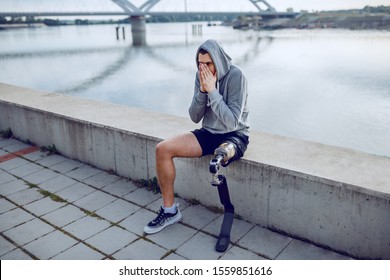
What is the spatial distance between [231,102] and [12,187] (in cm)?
243

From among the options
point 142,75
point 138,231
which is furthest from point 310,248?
point 142,75

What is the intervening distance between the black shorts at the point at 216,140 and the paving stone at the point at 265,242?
59 centimetres

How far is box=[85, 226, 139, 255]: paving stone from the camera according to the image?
2.55 meters

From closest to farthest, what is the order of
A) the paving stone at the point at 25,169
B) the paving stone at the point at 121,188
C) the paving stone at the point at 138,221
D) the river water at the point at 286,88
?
1. the paving stone at the point at 138,221
2. the paving stone at the point at 121,188
3. the paving stone at the point at 25,169
4. the river water at the point at 286,88

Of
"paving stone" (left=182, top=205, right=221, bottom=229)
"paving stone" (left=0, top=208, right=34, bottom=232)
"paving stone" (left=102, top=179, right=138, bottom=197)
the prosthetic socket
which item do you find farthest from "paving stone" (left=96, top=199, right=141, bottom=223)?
the prosthetic socket

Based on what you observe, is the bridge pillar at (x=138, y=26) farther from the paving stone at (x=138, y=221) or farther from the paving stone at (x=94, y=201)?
the paving stone at (x=138, y=221)

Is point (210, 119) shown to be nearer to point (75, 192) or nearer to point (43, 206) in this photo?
point (75, 192)

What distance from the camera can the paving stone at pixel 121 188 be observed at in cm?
342

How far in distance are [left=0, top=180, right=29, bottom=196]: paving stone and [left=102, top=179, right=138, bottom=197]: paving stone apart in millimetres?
838

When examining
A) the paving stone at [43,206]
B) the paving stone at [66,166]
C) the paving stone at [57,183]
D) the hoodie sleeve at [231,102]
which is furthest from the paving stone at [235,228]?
the paving stone at [66,166]

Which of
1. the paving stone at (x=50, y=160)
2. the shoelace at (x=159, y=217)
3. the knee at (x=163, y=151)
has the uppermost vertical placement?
the knee at (x=163, y=151)

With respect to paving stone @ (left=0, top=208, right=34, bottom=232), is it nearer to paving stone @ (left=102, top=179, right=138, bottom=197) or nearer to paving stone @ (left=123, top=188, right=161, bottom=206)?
paving stone @ (left=102, top=179, right=138, bottom=197)

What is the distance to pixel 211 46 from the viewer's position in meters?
2.54

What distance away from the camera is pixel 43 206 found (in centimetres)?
318
